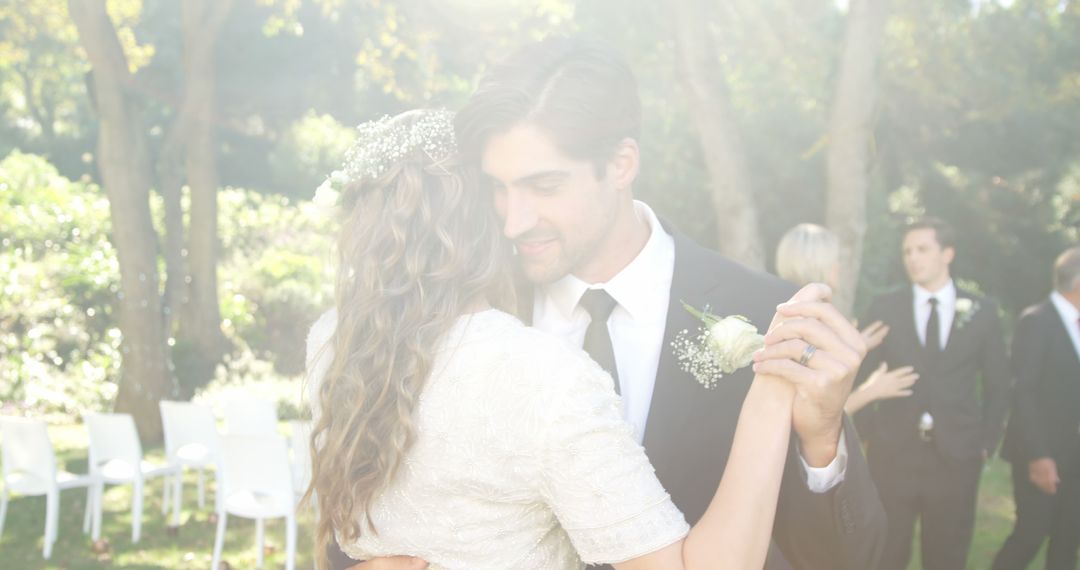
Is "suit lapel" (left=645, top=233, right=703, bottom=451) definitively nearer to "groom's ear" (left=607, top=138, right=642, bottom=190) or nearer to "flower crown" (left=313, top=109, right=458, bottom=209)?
"groom's ear" (left=607, top=138, right=642, bottom=190)

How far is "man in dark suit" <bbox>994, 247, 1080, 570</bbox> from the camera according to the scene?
5902 millimetres

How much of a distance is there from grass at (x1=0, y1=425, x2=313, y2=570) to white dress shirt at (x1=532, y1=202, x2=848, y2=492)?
4.45 meters

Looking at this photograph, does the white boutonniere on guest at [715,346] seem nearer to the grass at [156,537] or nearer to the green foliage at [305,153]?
the grass at [156,537]

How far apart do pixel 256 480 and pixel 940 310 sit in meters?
4.29

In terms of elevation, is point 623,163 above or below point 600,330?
above

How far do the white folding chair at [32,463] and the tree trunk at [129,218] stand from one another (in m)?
4.11

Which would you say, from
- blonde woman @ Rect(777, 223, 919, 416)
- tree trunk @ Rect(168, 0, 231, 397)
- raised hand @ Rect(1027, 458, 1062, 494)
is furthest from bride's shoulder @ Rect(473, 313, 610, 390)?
tree trunk @ Rect(168, 0, 231, 397)

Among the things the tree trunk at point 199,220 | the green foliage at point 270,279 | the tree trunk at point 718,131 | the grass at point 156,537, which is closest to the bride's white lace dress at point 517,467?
the grass at point 156,537

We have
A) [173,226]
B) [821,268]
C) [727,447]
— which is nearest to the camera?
[727,447]

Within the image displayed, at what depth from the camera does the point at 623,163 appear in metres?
2.91

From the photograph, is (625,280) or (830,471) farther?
(625,280)

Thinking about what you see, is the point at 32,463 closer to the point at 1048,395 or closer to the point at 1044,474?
the point at 1044,474

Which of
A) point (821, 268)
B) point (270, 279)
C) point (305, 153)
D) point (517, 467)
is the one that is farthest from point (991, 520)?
point (305, 153)

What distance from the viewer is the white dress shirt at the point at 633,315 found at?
2.85 m
